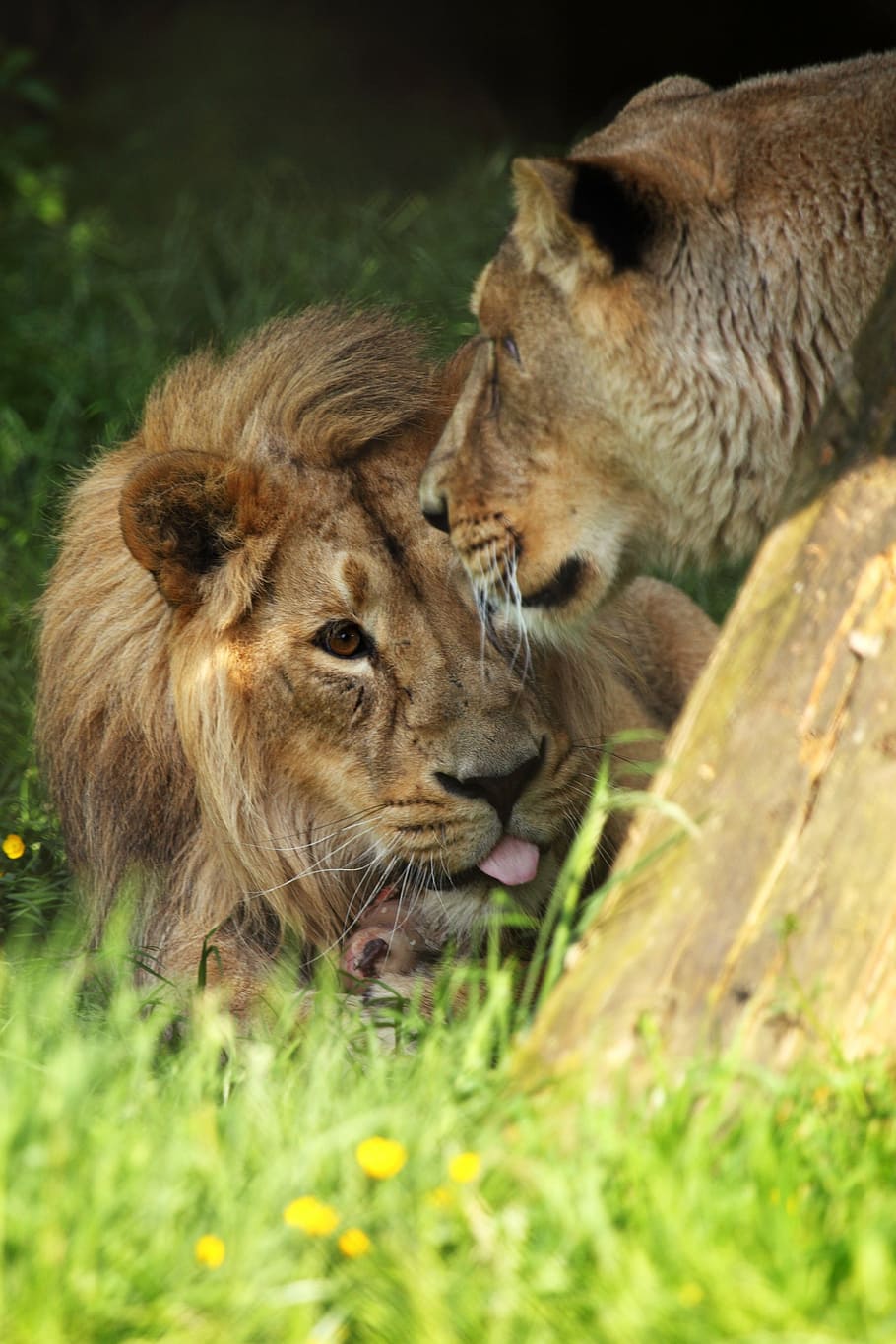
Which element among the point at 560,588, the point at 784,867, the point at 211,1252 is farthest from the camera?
the point at 560,588

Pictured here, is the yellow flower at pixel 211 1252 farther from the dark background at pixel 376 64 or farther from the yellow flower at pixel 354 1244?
the dark background at pixel 376 64

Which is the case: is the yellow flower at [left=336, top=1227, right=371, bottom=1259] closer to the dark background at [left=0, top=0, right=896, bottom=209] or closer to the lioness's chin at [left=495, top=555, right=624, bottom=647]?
the lioness's chin at [left=495, top=555, right=624, bottom=647]

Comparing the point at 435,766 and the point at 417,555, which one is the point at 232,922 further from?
the point at 417,555

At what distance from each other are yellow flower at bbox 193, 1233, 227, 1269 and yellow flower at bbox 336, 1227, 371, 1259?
150mm

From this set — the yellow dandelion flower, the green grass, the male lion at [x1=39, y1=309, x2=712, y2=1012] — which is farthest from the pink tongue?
the yellow dandelion flower

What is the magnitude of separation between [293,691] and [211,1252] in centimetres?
167

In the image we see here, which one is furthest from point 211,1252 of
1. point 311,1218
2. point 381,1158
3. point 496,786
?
point 496,786

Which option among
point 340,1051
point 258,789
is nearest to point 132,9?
point 258,789

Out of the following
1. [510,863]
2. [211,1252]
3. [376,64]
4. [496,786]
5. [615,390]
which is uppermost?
[615,390]

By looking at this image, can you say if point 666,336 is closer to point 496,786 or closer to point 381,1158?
point 496,786

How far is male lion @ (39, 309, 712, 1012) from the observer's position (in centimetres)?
357

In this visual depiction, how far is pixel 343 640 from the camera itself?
3633 millimetres

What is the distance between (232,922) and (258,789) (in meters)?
0.32

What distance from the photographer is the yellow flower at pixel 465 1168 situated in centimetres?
220
